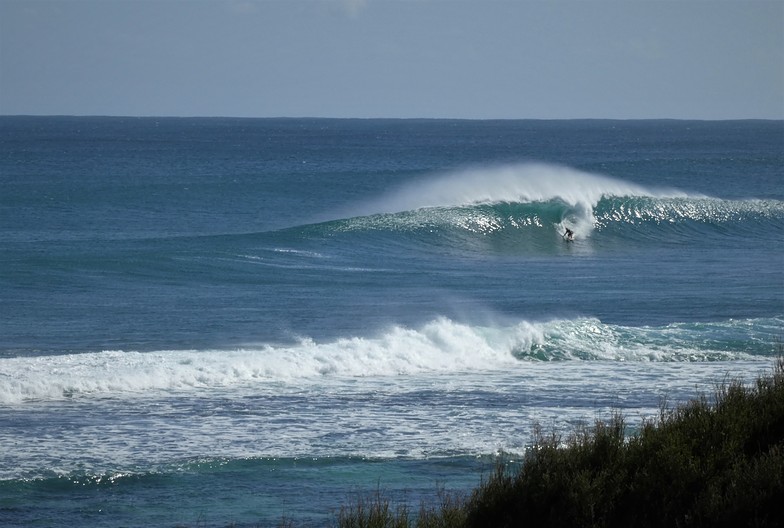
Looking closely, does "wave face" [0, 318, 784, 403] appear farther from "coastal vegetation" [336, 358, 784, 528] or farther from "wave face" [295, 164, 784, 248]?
"wave face" [295, 164, 784, 248]

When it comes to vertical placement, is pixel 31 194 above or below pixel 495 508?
above

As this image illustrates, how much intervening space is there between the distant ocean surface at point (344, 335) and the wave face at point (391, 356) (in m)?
0.06

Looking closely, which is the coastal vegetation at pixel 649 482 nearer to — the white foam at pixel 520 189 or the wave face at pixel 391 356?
the wave face at pixel 391 356

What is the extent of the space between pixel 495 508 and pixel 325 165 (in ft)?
230

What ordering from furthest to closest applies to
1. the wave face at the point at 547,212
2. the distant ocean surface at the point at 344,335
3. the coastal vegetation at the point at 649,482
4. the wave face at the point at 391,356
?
the wave face at the point at 547,212, the wave face at the point at 391,356, the distant ocean surface at the point at 344,335, the coastal vegetation at the point at 649,482

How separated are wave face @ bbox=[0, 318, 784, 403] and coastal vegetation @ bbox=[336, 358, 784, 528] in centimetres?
740

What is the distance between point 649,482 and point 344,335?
35.7ft

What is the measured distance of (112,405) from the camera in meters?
12.6

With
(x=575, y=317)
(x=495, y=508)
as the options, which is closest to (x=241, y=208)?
(x=575, y=317)

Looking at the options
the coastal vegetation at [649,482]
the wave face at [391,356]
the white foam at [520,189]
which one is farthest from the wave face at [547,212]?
the coastal vegetation at [649,482]

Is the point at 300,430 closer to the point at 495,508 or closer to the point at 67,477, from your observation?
the point at 67,477

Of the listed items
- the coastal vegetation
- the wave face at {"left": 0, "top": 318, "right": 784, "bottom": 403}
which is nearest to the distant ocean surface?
the wave face at {"left": 0, "top": 318, "right": 784, "bottom": 403}

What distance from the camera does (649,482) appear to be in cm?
663

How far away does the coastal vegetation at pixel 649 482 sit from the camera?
20.5 ft
